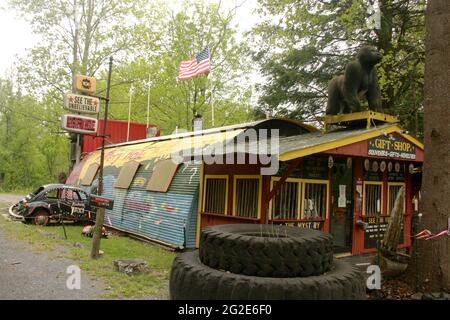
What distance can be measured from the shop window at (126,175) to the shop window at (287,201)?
6.78 meters

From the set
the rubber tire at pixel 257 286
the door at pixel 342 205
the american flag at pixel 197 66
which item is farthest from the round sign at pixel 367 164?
the american flag at pixel 197 66

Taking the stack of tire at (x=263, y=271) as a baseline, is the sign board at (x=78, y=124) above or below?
above

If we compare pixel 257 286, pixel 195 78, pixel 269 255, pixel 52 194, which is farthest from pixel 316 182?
pixel 195 78

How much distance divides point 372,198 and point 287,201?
334 centimetres

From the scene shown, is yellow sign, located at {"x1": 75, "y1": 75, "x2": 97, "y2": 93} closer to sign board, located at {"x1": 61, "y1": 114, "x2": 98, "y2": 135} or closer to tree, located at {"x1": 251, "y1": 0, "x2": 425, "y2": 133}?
sign board, located at {"x1": 61, "y1": 114, "x2": 98, "y2": 135}

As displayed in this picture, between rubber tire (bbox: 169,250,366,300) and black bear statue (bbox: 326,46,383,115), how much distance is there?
6540 millimetres

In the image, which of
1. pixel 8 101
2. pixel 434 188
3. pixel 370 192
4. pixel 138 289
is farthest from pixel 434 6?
pixel 8 101

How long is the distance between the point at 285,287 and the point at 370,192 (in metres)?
7.67

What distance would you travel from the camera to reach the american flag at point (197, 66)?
65.0ft

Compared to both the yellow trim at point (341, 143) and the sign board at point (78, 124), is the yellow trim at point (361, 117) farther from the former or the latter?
the sign board at point (78, 124)

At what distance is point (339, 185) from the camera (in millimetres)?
10953

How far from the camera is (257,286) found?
4758 millimetres

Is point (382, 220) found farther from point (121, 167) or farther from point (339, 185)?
point (121, 167)

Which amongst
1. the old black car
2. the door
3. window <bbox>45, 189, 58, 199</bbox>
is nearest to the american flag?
the old black car
